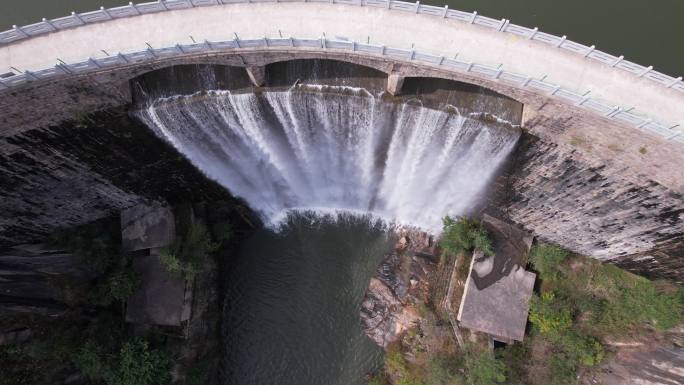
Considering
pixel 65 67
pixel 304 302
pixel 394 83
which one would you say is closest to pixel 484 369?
pixel 304 302

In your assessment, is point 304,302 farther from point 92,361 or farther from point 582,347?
point 582,347

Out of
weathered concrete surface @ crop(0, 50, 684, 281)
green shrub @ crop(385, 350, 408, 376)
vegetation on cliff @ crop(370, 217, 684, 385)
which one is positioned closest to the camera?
weathered concrete surface @ crop(0, 50, 684, 281)

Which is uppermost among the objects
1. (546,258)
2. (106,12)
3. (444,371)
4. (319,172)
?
(106,12)

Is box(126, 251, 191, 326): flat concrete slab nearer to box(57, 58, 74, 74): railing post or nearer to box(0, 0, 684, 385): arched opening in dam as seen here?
box(0, 0, 684, 385): arched opening in dam

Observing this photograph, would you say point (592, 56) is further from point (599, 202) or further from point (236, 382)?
point (236, 382)

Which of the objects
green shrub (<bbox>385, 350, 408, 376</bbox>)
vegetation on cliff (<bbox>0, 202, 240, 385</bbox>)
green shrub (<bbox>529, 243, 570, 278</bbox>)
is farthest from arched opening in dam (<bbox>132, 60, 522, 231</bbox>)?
green shrub (<bbox>385, 350, 408, 376</bbox>)

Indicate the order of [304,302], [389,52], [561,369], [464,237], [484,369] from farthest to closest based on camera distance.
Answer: [304,302] → [464,237] → [561,369] → [484,369] → [389,52]
